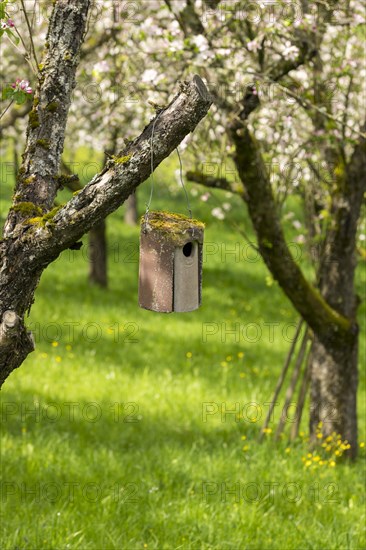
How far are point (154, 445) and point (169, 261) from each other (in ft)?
14.3

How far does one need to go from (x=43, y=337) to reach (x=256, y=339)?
359cm

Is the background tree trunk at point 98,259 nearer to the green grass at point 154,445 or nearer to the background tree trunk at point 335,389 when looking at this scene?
the green grass at point 154,445

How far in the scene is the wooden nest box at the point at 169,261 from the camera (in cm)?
371

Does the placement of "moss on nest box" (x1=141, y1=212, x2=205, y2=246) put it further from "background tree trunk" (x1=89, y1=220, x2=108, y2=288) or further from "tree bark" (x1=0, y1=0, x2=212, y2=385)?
"background tree trunk" (x1=89, y1=220, x2=108, y2=288)

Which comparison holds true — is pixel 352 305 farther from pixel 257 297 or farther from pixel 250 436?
pixel 257 297

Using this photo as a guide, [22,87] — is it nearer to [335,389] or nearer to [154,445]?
[154,445]

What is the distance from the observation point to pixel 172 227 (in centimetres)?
372

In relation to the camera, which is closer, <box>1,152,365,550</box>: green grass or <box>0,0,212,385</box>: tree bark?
<box>0,0,212,385</box>: tree bark

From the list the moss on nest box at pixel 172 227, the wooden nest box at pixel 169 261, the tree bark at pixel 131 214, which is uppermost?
the tree bark at pixel 131 214

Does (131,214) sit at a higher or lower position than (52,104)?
higher

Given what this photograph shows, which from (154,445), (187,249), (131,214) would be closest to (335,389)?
(154,445)

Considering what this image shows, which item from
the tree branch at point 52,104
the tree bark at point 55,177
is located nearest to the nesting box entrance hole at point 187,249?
the tree bark at point 55,177

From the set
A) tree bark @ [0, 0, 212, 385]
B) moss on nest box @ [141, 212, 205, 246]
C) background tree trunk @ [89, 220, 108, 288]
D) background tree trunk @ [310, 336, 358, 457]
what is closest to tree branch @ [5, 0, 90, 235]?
tree bark @ [0, 0, 212, 385]

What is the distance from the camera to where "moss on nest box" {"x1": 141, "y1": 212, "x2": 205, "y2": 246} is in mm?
3697
